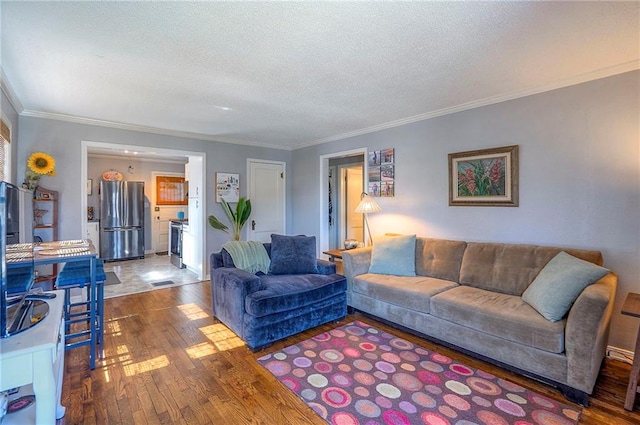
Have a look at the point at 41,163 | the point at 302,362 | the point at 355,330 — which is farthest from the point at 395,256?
the point at 41,163

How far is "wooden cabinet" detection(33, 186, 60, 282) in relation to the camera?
3.41 meters

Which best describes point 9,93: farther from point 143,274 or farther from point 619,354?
point 619,354

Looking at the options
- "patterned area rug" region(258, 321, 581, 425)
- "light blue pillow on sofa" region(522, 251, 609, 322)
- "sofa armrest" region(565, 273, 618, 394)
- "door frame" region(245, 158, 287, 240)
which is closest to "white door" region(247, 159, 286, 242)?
"door frame" region(245, 158, 287, 240)

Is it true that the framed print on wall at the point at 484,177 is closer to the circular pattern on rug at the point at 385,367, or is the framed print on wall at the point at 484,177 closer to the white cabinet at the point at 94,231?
the circular pattern on rug at the point at 385,367

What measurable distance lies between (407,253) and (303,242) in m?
1.19

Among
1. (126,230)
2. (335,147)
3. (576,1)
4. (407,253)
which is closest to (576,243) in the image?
(407,253)

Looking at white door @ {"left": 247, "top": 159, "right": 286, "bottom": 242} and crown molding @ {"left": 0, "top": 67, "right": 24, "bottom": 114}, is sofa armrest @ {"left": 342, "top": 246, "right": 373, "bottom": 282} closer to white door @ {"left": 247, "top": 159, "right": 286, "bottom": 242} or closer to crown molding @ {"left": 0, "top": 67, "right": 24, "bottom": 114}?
white door @ {"left": 247, "top": 159, "right": 286, "bottom": 242}

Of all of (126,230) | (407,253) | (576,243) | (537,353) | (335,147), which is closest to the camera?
(537,353)

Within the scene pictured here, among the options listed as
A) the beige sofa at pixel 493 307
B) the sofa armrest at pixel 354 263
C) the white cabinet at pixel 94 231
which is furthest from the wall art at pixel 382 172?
the white cabinet at pixel 94 231

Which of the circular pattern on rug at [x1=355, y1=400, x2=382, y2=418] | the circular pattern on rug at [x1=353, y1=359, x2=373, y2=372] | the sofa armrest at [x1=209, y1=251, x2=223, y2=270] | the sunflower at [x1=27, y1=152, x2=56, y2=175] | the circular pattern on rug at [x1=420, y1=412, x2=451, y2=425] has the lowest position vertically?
the circular pattern on rug at [x1=420, y1=412, x2=451, y2=425]

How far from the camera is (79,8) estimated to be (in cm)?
165

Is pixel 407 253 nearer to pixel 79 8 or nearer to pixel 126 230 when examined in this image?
pixel 79 8

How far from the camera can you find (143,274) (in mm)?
5203

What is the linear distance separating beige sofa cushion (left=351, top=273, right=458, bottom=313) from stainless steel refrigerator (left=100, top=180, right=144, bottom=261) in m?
5.54
